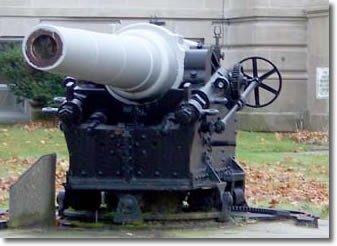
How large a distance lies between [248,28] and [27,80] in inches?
183

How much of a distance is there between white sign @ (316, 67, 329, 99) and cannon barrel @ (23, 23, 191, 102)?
13.4 metres

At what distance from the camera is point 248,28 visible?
84.8 ft

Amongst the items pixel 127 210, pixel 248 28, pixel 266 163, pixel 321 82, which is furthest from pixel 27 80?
pixel 127 210

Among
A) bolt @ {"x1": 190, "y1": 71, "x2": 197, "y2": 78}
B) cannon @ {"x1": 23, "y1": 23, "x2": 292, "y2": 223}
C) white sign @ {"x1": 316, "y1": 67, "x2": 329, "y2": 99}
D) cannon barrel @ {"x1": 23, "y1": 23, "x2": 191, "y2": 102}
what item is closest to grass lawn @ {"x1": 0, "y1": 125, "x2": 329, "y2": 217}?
white sign @ {"x1": 316, "y1": 67, "x2": 329, "y2": 99}

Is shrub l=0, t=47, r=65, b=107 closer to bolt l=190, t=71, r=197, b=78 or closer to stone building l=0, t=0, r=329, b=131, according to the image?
stone building l=0, t=0, r=329, b=131

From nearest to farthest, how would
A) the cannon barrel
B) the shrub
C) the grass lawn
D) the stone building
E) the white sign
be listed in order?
the cannon barrel, the grass lawn, the white sign, the shrub, the stone building

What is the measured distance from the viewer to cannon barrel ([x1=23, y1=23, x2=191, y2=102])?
7.98 m

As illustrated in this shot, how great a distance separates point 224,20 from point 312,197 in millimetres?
13361

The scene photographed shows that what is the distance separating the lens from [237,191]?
10836 mm

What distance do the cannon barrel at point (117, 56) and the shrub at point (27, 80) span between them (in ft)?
46.3

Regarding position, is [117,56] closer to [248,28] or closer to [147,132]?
[147,132]

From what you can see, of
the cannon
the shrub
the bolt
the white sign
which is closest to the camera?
the cannon

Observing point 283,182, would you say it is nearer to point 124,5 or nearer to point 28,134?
point 28,134

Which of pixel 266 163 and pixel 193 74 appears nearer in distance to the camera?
pixel 193 74
